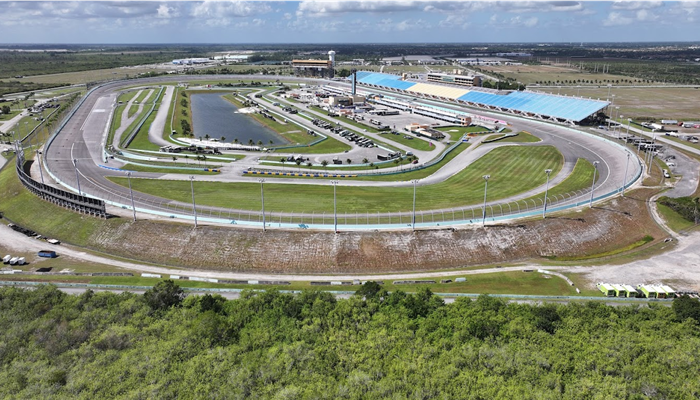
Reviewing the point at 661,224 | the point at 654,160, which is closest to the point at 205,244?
the point at 661,224

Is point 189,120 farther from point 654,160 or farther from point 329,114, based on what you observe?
point 654,160

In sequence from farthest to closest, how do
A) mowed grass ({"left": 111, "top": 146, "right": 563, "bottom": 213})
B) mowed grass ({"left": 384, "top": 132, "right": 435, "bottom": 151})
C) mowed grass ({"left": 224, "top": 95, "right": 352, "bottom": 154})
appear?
mowed grass ({"left": 384, "top": 132, "right": 435, "bottom": 151}) → mowed grass ({"left": 224, "top": 95, "right": 352, "bottom": 154}) → mowed grass ({"left": 111, "top": 146, "right": 563, "bottom": 213})

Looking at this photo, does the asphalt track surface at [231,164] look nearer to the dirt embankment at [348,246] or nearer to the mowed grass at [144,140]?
the dirt embankment at [348,246]

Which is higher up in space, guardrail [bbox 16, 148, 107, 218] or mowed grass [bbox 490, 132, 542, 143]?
mowed grass [bbox 490, 132, 542, 143]

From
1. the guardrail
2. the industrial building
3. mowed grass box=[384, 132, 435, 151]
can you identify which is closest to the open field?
the industrial building

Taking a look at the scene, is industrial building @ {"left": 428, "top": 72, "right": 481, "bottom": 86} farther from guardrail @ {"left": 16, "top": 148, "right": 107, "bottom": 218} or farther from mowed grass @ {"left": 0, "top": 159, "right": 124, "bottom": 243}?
mowed grass @ {"left": 0, "top": 159, "right": 124, "bottom": 243}

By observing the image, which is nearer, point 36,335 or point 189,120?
point 36,335
